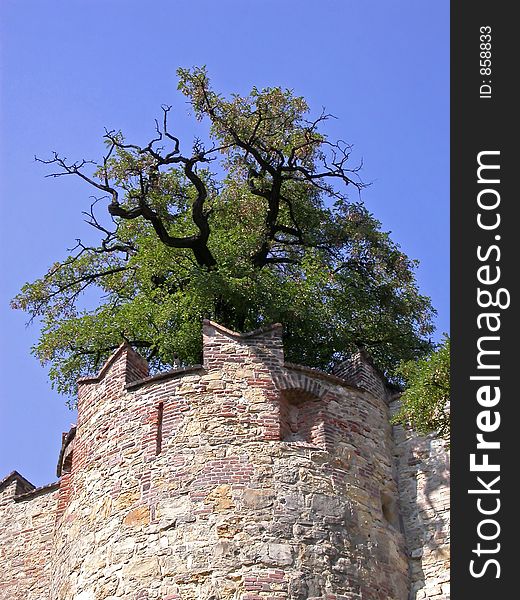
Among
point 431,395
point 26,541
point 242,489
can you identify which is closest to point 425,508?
point 431,395

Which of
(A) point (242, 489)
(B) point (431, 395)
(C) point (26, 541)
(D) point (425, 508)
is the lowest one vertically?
(A) point (242, 489)

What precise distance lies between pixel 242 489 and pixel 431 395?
8.03ft

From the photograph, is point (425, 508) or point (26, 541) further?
point (26, 541)

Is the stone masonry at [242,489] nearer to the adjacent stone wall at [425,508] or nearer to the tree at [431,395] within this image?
the adjacent stone wall at [425,508]

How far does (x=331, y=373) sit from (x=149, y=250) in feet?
11.2

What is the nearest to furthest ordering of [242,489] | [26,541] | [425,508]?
[242,489] < [425,508] < [26,541]

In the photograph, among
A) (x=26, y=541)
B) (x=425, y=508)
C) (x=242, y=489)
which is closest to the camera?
(x=242, y=489)

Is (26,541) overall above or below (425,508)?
below

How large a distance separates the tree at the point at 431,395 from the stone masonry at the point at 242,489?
38.5 inches

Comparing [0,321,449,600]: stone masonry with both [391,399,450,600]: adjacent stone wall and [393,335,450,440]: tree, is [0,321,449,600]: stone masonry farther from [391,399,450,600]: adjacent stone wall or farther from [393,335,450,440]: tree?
[393,335,450,440]: tree

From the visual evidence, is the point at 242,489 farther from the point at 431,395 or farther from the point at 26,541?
the point at 26,541

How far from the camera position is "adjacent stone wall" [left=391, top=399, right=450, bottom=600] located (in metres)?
16.2

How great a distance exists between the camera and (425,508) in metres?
16.8


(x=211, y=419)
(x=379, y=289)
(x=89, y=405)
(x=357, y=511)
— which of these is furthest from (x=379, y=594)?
(x=379, y=289)
